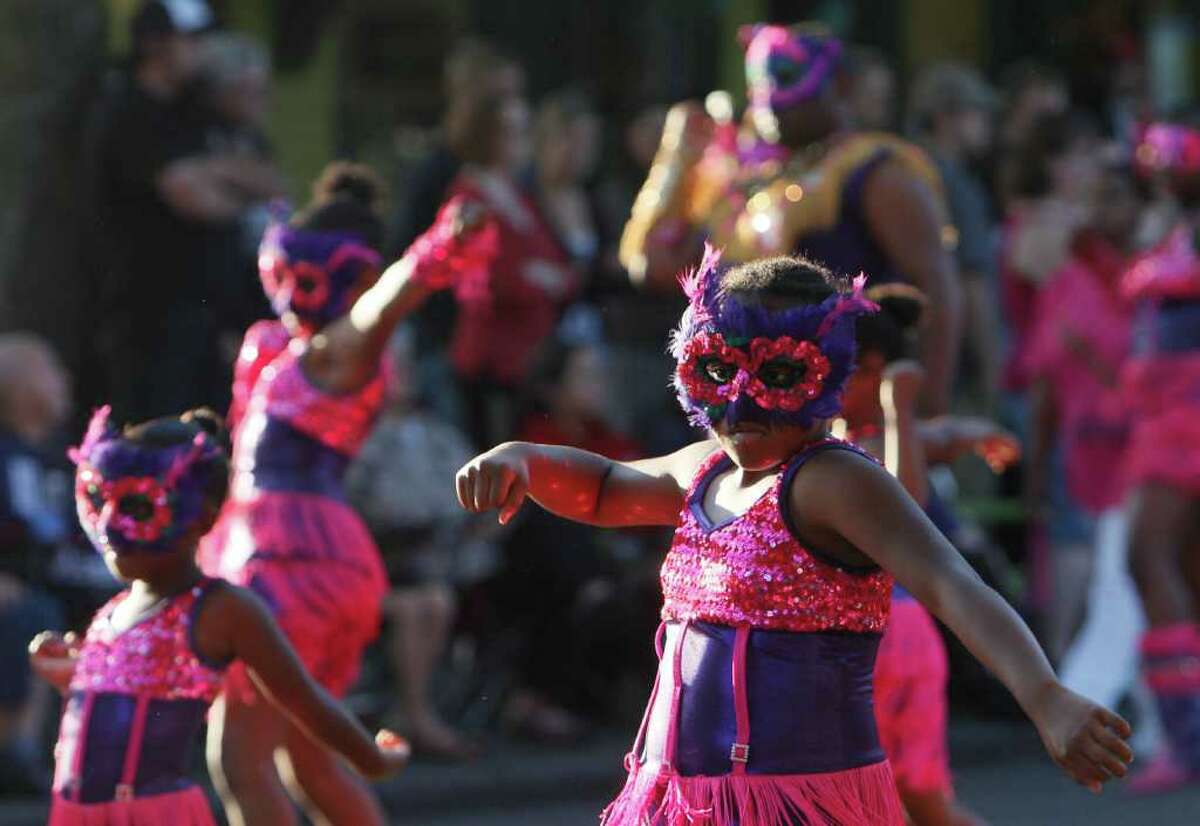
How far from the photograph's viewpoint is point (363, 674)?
993 centimetres

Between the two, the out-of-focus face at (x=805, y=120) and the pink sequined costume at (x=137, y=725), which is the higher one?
the out-of-focus face at (x=805, y=120)

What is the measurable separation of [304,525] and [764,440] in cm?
223

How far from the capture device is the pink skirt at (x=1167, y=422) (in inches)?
359

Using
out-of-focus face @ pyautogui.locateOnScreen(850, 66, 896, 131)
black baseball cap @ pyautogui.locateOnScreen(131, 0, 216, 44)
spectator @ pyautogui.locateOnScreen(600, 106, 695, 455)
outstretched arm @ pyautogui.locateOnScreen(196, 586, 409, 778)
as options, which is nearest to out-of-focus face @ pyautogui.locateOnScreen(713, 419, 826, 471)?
outstretched arm @ pyautogui.locateOnScreen(196, 586, 409, 778)

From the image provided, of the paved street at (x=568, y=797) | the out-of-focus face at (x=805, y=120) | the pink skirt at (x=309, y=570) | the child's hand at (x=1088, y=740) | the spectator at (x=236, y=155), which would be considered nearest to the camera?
the child's hand at (x=1088, y=740)

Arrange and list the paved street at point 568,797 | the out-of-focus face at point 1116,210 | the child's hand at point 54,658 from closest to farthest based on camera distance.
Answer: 1. the child's hand at point 54,658
2. the paved street at point 568,797
3. the out-of-focus face at point 1116,210

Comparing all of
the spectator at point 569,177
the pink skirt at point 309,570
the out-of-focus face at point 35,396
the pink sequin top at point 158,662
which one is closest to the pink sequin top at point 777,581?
the pink sequin top at point 158,662

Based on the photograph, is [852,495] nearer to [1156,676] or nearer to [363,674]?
[1156,676]

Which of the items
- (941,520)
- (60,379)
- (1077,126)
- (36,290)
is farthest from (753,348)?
(1077,126)

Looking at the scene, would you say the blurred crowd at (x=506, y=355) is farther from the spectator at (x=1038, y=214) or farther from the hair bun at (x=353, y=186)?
the hair bun at (x=353, y=186)

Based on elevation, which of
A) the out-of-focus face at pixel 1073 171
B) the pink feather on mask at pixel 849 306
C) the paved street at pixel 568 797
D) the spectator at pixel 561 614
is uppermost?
the pink feather on mask at pixel 849 306

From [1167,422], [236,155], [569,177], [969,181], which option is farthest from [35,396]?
[969,181]

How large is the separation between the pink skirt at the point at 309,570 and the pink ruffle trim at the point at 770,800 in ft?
6.64

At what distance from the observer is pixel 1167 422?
9188 mm
